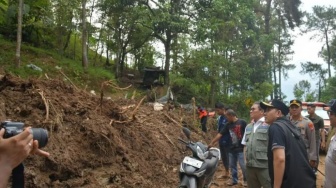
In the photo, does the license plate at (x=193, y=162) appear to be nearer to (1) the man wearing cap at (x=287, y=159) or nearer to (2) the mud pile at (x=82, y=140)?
(1) the man wearing cap at (x=287, y=159)

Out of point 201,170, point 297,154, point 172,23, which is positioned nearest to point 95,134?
point 201,170

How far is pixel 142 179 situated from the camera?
272 inches

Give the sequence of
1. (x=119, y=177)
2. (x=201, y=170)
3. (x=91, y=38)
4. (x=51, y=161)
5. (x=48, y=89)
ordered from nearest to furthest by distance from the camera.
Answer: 1. (x=201, y=170)
2. (x=51, y=161)
3. (x=119, y=177)
4. (x=48, y=89)
5. (x=91, y=38)

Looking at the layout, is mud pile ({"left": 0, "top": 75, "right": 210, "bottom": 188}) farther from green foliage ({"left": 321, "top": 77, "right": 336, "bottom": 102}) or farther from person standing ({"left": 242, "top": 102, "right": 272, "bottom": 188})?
green foliage ({"left": 321, "top": 77, "right": 336, "bottom": 102})

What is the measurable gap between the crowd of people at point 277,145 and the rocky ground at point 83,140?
1.34 metres

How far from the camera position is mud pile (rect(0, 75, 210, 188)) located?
19.5 feet

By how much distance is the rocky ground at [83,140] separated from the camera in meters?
5.93

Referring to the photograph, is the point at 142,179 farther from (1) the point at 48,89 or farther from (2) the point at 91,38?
(2) the point at 91,38

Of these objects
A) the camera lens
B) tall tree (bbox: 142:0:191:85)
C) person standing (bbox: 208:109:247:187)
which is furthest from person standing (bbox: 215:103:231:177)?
tall tree (bbox: 142:0:191:85)

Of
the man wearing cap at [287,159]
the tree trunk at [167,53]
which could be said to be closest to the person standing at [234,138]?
the man wearing cap at [287,159]

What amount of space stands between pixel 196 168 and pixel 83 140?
8.28 feet

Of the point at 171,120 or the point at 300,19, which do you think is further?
A: the point at 300,19

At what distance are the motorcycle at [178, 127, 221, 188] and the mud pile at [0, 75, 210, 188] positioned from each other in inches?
70.6

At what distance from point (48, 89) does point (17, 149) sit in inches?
220
